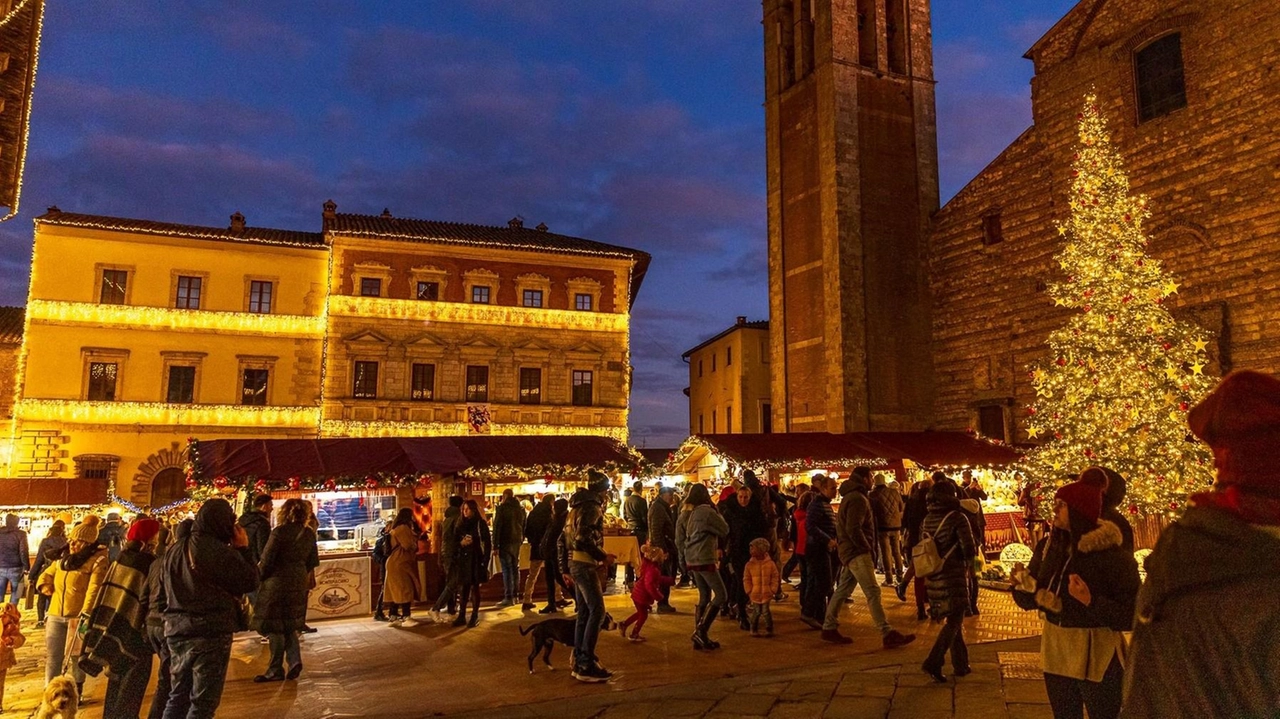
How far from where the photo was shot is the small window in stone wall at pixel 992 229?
2233 centimetres

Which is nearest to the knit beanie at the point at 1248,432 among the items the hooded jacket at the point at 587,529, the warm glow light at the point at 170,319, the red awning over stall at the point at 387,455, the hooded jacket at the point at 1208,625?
the hooded jacket at the point at 1208,625

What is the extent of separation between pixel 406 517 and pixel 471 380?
18.1 m

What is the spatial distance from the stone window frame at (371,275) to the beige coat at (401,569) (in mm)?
18731

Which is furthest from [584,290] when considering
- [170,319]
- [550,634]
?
[550,634]

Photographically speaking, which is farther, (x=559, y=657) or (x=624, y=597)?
(x=624, y=597)

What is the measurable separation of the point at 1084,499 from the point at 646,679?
13.8 ft

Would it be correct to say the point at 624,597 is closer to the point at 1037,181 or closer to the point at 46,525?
the point at 46,525

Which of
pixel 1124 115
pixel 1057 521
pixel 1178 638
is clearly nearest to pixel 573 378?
pixel 1124 115

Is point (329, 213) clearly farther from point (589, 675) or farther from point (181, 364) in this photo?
point (589, 675)

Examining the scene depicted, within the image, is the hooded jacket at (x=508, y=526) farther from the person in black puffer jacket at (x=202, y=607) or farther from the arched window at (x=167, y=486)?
the arched window at (x=167, y=486)

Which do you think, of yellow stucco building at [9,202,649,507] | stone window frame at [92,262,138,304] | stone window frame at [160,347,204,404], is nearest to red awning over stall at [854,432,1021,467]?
yellow stucco building at [9,202,649,507]

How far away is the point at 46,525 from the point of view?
1838 centimetres

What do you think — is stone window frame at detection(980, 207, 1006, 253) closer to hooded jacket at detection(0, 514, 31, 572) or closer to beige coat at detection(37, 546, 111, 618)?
beige coat at detection(37, 546, 111, 618)

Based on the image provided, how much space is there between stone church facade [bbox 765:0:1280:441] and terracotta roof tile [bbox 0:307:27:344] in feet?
81.9
